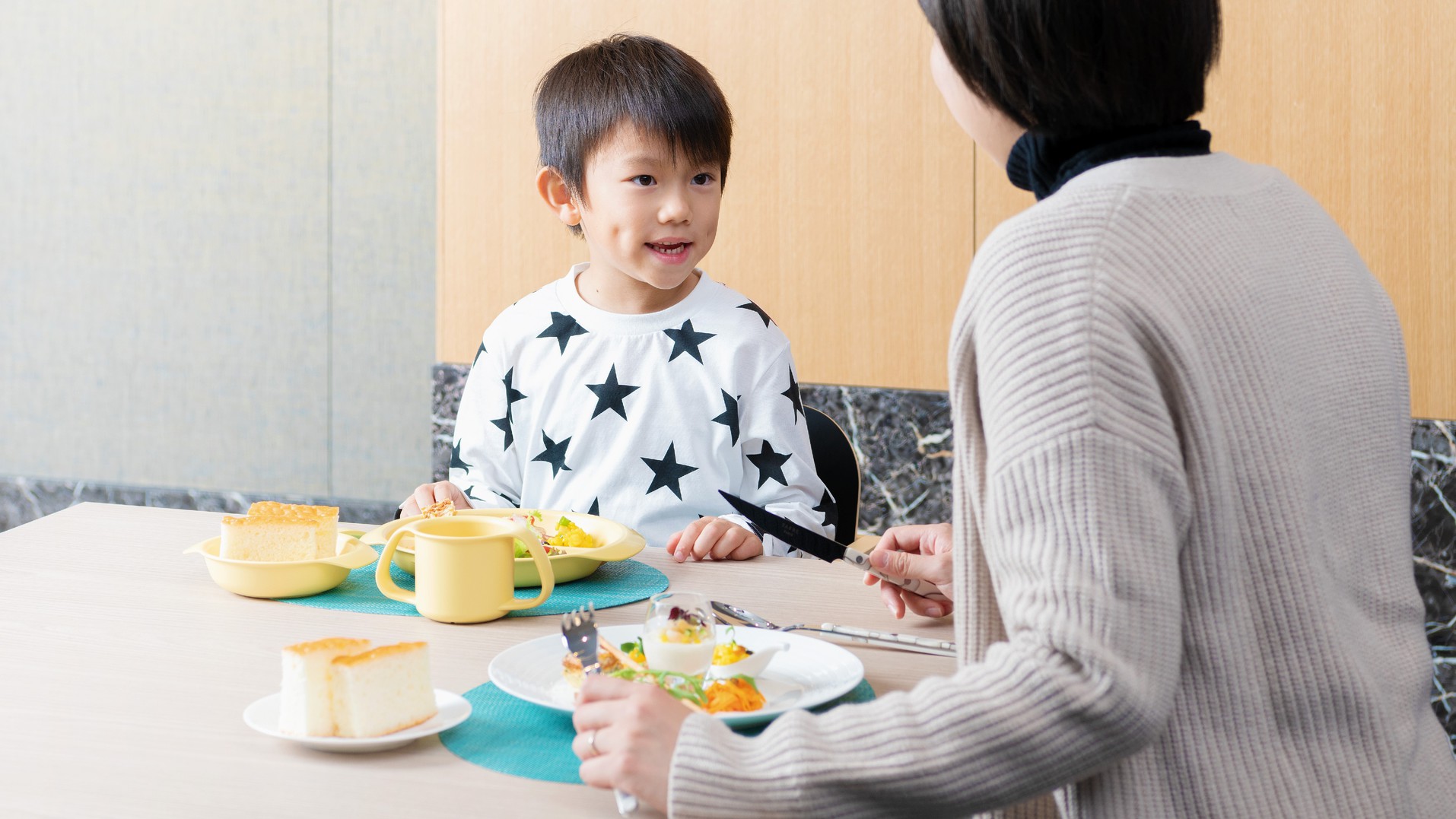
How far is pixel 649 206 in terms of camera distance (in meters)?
1.71

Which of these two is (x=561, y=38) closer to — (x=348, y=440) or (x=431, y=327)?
(x=431, y=327)

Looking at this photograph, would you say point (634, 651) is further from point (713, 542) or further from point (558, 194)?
point (558, 194)

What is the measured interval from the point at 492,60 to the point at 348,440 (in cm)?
116

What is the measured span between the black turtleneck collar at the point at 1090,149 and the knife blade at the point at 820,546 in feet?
1.46

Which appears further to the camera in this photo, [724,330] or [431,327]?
[431,327]

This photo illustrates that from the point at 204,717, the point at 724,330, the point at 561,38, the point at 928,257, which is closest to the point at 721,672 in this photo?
the point at 204,717

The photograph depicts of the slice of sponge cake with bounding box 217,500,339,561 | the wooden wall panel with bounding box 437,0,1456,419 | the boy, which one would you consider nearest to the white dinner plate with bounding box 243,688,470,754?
the slice of sponge cake with bounding box 217,500,339,561

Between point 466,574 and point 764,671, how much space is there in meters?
0.31

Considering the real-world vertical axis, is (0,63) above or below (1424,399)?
above

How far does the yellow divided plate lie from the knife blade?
0.19 m

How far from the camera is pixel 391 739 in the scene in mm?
805

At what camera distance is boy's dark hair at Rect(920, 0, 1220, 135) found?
0.68 metres

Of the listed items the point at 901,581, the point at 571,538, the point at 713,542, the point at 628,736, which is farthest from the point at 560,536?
the point at 628,736

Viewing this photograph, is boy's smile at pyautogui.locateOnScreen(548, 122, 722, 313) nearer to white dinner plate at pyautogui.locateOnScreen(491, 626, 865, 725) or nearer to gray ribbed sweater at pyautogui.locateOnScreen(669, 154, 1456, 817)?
white dinner plate at pyautogui.locateOnScreen(491, 626, 865, 725)
